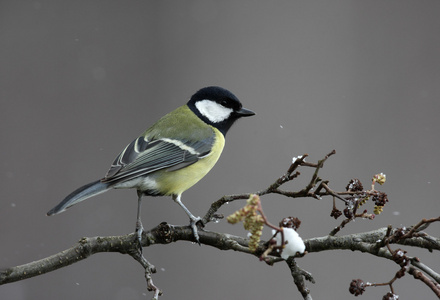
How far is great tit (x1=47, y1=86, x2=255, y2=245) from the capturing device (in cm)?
192

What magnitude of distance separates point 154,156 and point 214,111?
428 mm

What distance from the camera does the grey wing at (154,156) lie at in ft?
6.27

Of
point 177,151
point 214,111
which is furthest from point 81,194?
point 214,111

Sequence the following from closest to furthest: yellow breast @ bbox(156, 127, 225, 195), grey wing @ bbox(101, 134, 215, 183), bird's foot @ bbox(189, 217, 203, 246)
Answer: bird's foot @ bbox(189, 217, 203, 246) → grey wing @ bbox(101, 134, 215, 183) → yellow breast @ bbox(156, 127, 225, 195)

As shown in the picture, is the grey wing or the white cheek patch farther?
the white cheek patch

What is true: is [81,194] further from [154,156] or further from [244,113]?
[244,113]

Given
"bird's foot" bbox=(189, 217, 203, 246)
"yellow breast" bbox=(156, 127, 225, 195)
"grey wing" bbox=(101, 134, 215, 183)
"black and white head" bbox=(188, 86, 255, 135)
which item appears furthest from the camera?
"black and white head" bbox=(188, 86, 255, 135)

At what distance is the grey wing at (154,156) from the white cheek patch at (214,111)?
0.13 m

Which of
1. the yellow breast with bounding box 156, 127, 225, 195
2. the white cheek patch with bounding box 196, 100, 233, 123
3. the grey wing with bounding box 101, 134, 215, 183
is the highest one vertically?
the white cheek patch with bounding box 196, 100, 233, 123

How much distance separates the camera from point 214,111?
235 centimetres

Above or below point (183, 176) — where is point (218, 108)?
above

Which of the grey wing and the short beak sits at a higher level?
the short beak

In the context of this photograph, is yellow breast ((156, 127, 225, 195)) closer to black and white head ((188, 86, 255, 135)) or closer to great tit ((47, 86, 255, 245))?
great tit ((47, 86, 255, 245))

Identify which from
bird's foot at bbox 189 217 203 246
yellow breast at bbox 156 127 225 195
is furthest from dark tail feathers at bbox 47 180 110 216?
bird's foot at bbox 189 217 203 246
